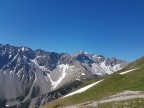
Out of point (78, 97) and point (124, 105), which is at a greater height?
point (78, 97)

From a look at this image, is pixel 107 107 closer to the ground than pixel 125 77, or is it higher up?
closer to the ground

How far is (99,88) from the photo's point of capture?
67.2 m

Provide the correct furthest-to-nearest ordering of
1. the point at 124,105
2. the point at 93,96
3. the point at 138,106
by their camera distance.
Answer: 1. the point at 93,96
2. the point at 124,105
3. the point at 138,106

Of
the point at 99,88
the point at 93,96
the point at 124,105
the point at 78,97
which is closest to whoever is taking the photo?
the point at 124,105

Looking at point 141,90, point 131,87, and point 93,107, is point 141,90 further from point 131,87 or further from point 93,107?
point 93,107

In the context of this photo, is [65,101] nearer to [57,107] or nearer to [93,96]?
[57,107]

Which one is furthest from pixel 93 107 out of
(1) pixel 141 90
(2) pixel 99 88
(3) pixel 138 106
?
(2) pixel 99 88

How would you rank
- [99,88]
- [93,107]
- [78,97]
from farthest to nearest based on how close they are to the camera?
[99,88]
[78,97]
[93,107]

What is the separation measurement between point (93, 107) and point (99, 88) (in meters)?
25.0

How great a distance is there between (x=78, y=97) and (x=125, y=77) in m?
14.1

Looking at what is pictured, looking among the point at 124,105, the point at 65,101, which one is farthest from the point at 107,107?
the point at 65,101

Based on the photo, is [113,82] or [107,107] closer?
[107,107]

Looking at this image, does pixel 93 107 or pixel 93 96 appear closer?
pixel 93 107

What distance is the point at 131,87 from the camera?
58062 mm
